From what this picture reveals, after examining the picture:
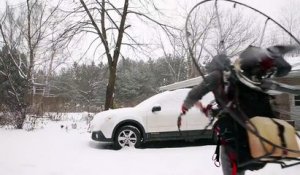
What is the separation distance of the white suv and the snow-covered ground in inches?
12.4

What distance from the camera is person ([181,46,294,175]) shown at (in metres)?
3.05

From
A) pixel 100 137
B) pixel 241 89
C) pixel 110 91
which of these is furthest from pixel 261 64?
pixel 110 91

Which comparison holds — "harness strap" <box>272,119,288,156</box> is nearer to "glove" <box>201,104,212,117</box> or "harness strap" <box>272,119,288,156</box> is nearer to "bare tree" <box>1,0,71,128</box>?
"glove" <box>201,104,212,117</box>

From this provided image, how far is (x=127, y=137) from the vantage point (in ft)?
30.5

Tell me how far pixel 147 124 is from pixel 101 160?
6.74 feet

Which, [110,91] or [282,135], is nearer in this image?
[282,135]

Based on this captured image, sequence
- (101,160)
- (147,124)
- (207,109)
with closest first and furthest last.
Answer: (207,109) → (101,160) → (147,124)

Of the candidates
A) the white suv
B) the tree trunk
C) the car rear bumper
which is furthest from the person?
the tree trunk

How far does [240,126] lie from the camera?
10.4 feet

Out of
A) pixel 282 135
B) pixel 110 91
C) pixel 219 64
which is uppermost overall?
pixel 110 91

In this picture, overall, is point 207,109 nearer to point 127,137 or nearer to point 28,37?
point 127,137

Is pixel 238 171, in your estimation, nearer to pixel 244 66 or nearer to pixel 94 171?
pixel 244 66

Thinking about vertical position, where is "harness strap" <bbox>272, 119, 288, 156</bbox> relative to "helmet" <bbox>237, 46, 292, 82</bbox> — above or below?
below

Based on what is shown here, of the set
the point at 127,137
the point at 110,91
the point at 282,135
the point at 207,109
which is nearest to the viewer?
the point at 282,135
